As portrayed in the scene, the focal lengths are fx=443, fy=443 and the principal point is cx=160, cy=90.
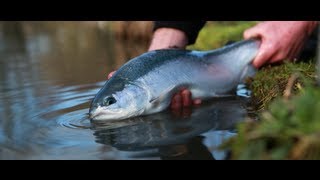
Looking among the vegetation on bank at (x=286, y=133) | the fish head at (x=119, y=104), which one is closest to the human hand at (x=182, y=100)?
the fish head at (x=119, y=104)

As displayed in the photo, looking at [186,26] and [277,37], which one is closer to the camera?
[277,37]

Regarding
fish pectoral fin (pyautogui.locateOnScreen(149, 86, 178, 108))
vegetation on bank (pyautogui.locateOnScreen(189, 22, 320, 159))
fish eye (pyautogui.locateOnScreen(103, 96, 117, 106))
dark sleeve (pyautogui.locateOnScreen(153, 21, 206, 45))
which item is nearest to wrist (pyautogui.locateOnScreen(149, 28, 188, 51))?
dark sleeve (pyautogui.locateOnScreen(153, 21, 206, 45))

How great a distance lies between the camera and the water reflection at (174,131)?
219 centimetres

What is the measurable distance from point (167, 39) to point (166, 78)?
4.00 feet

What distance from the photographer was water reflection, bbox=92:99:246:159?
219 cm

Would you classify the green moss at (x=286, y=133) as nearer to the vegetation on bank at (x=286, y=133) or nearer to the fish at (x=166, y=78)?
the vegetation on bank at (x=286, y=133)

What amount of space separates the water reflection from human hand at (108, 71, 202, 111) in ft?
0.37

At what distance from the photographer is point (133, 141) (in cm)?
243

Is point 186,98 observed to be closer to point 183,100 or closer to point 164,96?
point 183,100

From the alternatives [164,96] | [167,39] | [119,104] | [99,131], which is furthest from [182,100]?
[167,39]

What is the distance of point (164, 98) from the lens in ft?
10.6
